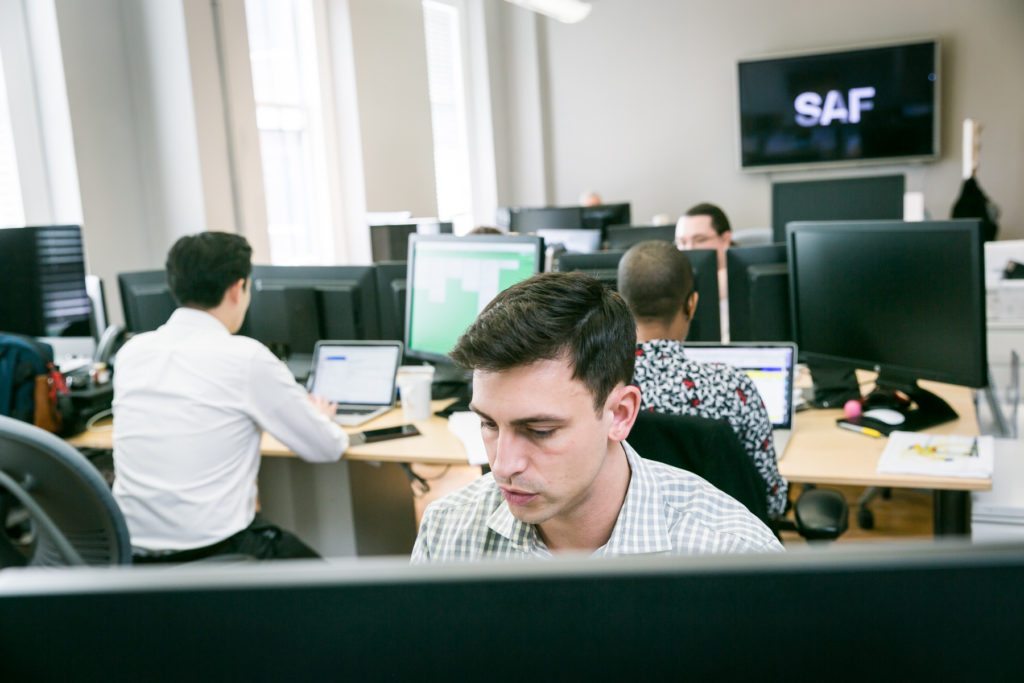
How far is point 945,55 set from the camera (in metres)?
6.51

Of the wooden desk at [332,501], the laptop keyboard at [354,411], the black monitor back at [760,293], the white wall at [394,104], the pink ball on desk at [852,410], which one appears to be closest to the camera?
the pink ball on desk at [852,410]

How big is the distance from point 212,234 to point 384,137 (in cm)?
383

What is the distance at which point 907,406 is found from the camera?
7.71ft

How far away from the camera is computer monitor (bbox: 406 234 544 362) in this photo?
8.05 feet

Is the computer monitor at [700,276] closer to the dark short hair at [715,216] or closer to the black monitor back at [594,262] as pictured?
the black monitor back at [594,262]

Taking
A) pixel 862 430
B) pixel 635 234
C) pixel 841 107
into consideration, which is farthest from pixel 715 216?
pixel 841 107

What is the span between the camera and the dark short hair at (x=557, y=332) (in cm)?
104

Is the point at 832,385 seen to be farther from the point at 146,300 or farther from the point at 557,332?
the point at 146,300

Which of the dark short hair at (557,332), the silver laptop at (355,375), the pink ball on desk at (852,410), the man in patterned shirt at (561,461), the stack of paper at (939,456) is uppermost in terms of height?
the dark short hair at (557,332)

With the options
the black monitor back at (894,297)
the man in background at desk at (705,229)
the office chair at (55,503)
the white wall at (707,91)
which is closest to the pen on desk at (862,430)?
the black monitor back at (894,297)

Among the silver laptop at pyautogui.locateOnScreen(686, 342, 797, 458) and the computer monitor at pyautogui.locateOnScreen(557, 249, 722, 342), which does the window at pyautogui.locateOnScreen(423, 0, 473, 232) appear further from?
the silver laptop at pyautogui.locateOnScreen(686, 342, 797, 458)

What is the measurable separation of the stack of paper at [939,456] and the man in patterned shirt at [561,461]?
1046mm

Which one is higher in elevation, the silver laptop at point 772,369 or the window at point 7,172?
the window at point 7,172

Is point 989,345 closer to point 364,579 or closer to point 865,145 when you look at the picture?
point 364,579
